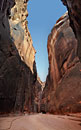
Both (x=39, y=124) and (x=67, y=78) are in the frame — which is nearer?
(x=39, y=124)

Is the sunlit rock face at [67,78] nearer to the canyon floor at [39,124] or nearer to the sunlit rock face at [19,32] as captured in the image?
the canyon floor at [39,124]

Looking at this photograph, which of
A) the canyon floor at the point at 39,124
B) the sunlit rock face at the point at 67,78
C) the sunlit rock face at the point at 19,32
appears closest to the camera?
the canyon floor at the point at 39,124

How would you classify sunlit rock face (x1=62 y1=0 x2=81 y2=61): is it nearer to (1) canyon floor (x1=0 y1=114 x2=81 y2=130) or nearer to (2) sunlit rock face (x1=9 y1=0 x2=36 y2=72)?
(1) canyon floor (x1=0 y1=114 x2=81 y2=130)

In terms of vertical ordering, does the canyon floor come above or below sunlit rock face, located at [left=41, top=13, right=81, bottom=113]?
below

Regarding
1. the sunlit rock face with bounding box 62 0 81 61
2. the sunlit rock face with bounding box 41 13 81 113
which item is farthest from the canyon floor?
the sunlit rock face with bounding box 41 13 81 113

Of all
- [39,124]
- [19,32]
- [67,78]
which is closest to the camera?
[39,124]

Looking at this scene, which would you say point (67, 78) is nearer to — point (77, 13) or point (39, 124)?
point (39, 124)

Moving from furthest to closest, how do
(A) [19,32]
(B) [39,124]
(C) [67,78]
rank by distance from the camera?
1. (A) [19,32]
2. (C) [67,78]
3. (B) [39,124]

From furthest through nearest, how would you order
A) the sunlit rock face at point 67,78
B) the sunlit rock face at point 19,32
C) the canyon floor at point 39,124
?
1. the sunlit rock face at point 19,32
2. the sunlit rock face at point 67,78
3. the canyon floor at point 39,124

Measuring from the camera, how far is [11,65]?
501 inches

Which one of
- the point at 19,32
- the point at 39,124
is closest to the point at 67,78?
the point at 39,124

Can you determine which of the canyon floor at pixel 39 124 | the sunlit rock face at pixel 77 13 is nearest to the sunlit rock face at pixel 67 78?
the canyon floor at pixel 39 124

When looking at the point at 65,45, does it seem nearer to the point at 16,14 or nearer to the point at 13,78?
the point at 13,78

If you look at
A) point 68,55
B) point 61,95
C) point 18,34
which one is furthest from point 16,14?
point 61,95
